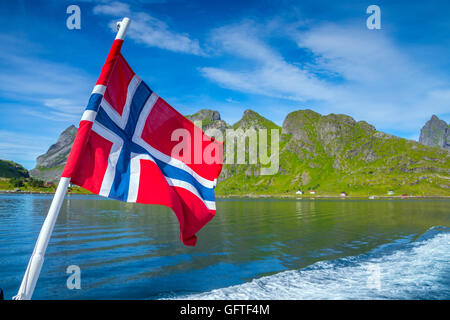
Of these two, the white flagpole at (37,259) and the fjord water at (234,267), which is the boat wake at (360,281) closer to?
the fjord water at (234,267)

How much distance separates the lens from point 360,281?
49.9 ft

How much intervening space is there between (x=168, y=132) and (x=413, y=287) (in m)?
14.4

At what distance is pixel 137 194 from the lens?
7047mm

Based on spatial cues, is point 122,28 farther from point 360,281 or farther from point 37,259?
point 360,281

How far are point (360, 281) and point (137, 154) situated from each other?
14.2 metres

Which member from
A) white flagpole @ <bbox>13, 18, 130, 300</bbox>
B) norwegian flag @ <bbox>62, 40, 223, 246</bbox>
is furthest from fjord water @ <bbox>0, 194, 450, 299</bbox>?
white flagpole @ <bbox>13, 18, 130, 300</bbox>

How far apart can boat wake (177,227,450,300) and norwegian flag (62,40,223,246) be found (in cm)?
673

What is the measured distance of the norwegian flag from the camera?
238 inches

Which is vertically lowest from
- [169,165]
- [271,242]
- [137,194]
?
→ [271,242]

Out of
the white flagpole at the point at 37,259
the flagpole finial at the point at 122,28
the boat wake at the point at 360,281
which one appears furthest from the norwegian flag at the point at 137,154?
the boat wake at the point at 360,281

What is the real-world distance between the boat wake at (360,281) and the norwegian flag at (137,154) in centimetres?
673

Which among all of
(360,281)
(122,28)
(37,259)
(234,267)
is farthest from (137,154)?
(360,281)
